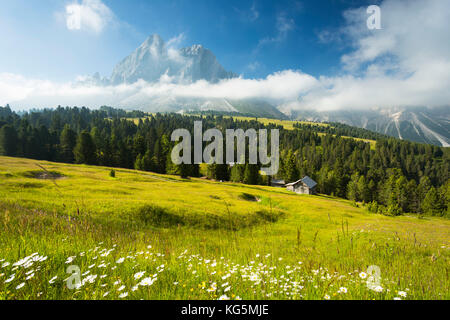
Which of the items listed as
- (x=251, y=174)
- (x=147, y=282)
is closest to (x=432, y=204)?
(x=251, y=174)

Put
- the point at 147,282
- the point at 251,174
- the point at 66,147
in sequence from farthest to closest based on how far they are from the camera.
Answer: the point at 66,147
the point at 251,174
the point at 147,282

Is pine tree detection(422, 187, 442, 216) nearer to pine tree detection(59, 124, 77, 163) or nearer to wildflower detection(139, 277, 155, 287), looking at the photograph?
wildflower detection(139, 277, 155, 287)

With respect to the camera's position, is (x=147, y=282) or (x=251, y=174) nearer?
(x=147, y=282)

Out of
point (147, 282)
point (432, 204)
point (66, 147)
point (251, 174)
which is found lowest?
point (432, 204)

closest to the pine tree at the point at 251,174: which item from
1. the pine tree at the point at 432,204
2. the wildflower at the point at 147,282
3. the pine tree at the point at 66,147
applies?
the pine tree at the point at 432,204

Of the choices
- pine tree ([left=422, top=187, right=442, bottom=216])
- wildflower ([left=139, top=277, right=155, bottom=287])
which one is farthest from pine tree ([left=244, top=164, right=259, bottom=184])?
wildflower ([left=139, top=277, right=155, bottom=287])

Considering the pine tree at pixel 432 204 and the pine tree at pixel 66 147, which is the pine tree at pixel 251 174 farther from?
the pine tree at pixel 66 147

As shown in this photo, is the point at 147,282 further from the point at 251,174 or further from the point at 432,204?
the point at 432,204

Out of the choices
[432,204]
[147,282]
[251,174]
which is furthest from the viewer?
[432,204]

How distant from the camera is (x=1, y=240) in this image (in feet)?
16.2

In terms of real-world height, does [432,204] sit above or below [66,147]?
below
